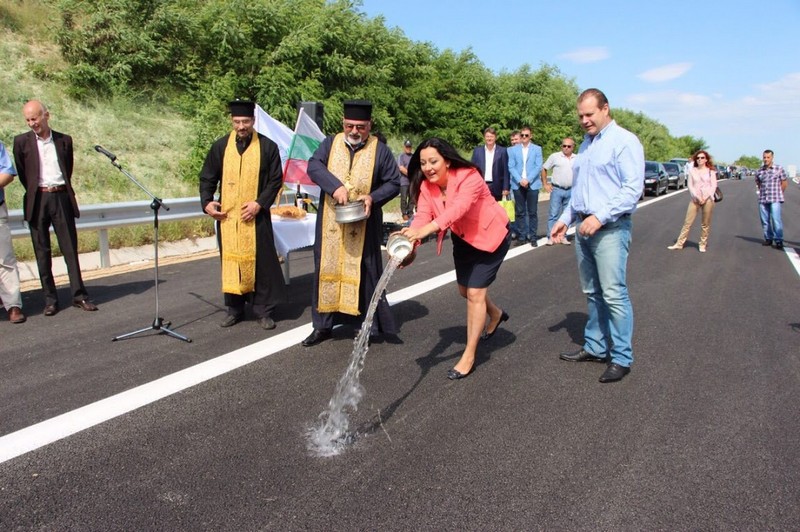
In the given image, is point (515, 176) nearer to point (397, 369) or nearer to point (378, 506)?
point (397, 369)

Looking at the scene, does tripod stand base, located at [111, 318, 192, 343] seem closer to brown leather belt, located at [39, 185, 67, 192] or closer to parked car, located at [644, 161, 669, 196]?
brown leather belt, located at [39, 185, 67, 192]

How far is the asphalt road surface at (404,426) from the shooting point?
2924 mm

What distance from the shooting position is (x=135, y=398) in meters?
4.19

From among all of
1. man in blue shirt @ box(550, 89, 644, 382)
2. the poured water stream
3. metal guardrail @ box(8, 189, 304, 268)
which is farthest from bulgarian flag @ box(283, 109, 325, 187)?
man in blue shirt @ box(550, 89, 644, 382)

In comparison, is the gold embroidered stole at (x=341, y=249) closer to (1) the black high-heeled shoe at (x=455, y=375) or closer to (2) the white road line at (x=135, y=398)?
(2) the white road line at (x=135, y=398)

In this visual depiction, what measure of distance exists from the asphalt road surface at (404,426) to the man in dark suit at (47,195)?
0.37m

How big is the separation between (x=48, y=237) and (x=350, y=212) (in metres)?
3.70

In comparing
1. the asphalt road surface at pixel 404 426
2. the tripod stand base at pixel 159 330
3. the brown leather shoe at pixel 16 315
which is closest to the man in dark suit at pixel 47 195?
the brown leather shoe at pixel 16 315

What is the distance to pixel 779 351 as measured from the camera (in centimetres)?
548

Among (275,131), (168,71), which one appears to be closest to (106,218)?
(275,131)

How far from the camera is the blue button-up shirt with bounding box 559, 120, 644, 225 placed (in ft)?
14.4

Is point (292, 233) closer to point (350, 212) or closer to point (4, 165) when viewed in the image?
point (350, 212)

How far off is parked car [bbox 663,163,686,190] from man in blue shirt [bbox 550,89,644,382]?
1426 inches

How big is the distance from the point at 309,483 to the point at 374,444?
55cm
